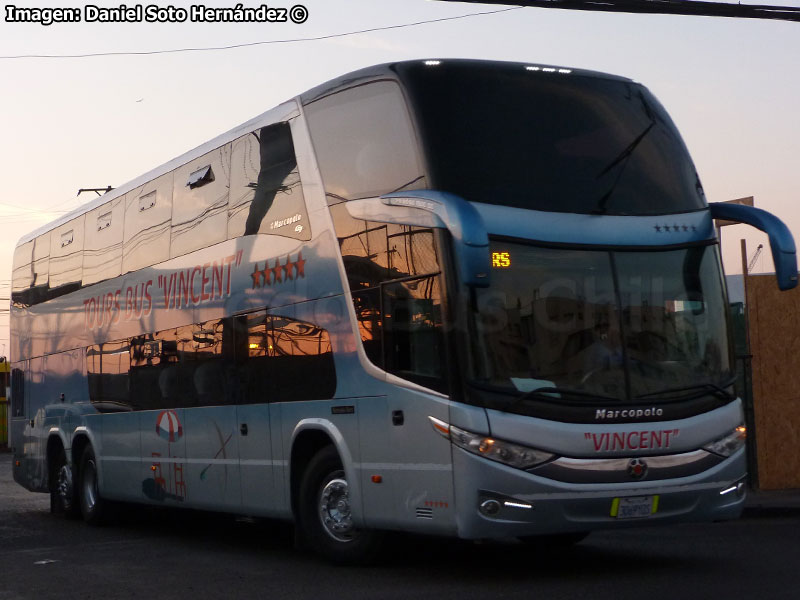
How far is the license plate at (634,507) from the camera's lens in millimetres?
9547

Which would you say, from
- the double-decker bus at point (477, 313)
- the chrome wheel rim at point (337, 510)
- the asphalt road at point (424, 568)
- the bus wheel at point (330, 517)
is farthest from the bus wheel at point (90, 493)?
the chrome wheel rim at point (337, 510)

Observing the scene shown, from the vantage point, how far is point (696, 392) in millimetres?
9992

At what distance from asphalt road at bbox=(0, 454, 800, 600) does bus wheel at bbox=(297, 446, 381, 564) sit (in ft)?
0.54

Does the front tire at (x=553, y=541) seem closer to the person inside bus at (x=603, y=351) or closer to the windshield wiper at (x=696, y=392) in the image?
the windshield wiper at (x=696, y=392)

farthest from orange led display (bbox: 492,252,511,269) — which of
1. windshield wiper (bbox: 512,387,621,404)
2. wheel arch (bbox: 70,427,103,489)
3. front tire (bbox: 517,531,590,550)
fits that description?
wheel arch (bbox: 70,427,103,489)

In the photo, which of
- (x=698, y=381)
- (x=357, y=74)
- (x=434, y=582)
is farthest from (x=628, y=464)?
(x=357, y=74)

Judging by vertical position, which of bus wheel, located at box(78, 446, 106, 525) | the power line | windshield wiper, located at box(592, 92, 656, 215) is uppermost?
the power line

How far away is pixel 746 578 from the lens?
961 cm

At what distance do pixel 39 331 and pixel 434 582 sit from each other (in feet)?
37.2

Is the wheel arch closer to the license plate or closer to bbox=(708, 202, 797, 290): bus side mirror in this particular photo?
the license plate

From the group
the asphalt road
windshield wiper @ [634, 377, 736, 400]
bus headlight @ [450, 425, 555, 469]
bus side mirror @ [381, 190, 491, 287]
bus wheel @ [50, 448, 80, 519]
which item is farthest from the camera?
bus wheel @ [50, 448, 80, 519]

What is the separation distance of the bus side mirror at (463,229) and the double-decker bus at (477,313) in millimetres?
26

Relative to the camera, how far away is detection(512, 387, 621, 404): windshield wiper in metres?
9.38

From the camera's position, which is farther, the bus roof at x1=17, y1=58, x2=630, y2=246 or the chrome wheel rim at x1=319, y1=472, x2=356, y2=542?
the chrome wheel rim at x1=319, y1=472, x2=356, y2=542
